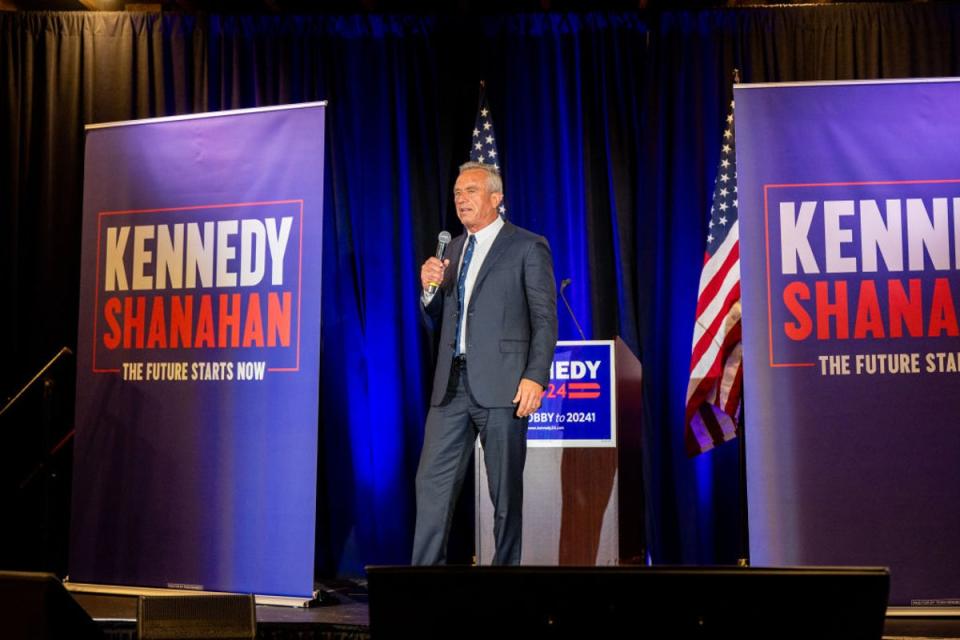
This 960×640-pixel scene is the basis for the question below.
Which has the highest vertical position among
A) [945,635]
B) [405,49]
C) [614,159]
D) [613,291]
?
[405,49]

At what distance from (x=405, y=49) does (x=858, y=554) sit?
411 centimetres

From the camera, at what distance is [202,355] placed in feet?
16.1

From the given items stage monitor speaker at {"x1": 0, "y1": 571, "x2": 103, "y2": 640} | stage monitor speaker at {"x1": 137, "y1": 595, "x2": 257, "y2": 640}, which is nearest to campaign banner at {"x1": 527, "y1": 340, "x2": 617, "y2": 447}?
stage monitor speaker at {"x1": 137, "y1": 595, "x2": 257, "y2": 640}

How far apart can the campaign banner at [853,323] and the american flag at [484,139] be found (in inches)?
82.2

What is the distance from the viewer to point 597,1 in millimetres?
6488

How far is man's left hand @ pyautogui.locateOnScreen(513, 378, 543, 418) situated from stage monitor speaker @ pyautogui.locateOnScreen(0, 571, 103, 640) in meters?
2.19

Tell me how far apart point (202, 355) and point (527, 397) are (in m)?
1.86

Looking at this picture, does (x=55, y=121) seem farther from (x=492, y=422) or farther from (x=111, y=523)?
(x=492, y=422)

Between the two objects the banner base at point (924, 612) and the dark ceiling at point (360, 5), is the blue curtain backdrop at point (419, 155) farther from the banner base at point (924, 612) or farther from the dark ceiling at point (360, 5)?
the banner base at point (924, 612)

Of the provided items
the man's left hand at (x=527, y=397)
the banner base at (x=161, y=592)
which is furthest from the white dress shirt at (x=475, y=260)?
the banner base at (x=161, y=592)

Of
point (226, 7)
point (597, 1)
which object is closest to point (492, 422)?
point (597, 1)

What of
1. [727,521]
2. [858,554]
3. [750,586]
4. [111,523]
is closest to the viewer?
[750,586]

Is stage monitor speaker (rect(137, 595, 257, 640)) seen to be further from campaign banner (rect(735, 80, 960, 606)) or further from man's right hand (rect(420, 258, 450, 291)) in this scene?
campaign banner (rect(735, 80, 960, 606))

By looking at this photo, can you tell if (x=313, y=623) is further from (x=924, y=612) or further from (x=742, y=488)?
(x=742, y=488)
